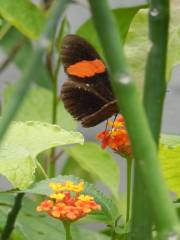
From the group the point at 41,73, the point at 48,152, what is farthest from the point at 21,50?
the point at 48,152

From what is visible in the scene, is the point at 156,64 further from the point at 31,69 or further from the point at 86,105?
the point at 86,105

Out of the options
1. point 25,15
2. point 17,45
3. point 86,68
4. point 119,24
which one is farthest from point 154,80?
point 17,45

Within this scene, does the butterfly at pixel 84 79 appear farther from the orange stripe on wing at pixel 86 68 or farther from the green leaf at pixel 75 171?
the green leaf at pixel 75 171

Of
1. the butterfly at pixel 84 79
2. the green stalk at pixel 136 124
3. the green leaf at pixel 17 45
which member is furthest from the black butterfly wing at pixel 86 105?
the green leaf at pixel 17 45

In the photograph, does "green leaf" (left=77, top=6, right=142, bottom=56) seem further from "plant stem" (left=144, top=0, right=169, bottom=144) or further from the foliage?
"plant stem" (left=144, top=0, right=169, bottom=144)

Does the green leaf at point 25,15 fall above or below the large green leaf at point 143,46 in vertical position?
below
